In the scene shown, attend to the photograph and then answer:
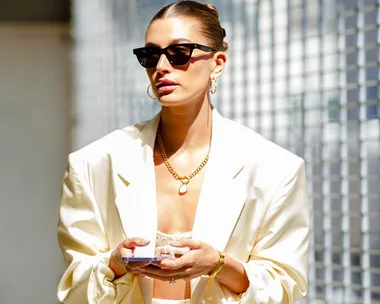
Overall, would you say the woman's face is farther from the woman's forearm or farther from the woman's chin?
the woman's forearm

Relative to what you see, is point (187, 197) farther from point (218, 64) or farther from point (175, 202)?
point (218, 64)

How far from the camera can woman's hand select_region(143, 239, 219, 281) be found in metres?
1.52

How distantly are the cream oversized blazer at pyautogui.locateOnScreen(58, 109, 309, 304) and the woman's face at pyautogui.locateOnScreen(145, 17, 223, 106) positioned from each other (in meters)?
0.13

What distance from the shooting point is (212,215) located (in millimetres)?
1715

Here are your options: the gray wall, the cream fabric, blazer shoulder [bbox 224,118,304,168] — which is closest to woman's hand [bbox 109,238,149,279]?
the cream fabric

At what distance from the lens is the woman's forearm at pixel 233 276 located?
163 cm

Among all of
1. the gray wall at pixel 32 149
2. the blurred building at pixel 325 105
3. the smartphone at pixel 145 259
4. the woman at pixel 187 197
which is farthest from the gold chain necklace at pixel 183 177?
the gray wall at pixel 32 149

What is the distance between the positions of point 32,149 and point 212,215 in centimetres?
343

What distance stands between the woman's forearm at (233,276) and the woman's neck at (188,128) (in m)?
→ 0.32

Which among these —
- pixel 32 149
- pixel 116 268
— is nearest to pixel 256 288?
pixel 116 268

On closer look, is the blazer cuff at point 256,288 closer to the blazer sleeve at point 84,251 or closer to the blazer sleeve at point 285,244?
the blazer sleeve at point 285,244

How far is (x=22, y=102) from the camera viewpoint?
4.96 m

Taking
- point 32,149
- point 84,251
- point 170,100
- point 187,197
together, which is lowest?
point 32,149

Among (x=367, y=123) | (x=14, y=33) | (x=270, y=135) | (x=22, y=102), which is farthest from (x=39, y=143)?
(x=367, y=123)
